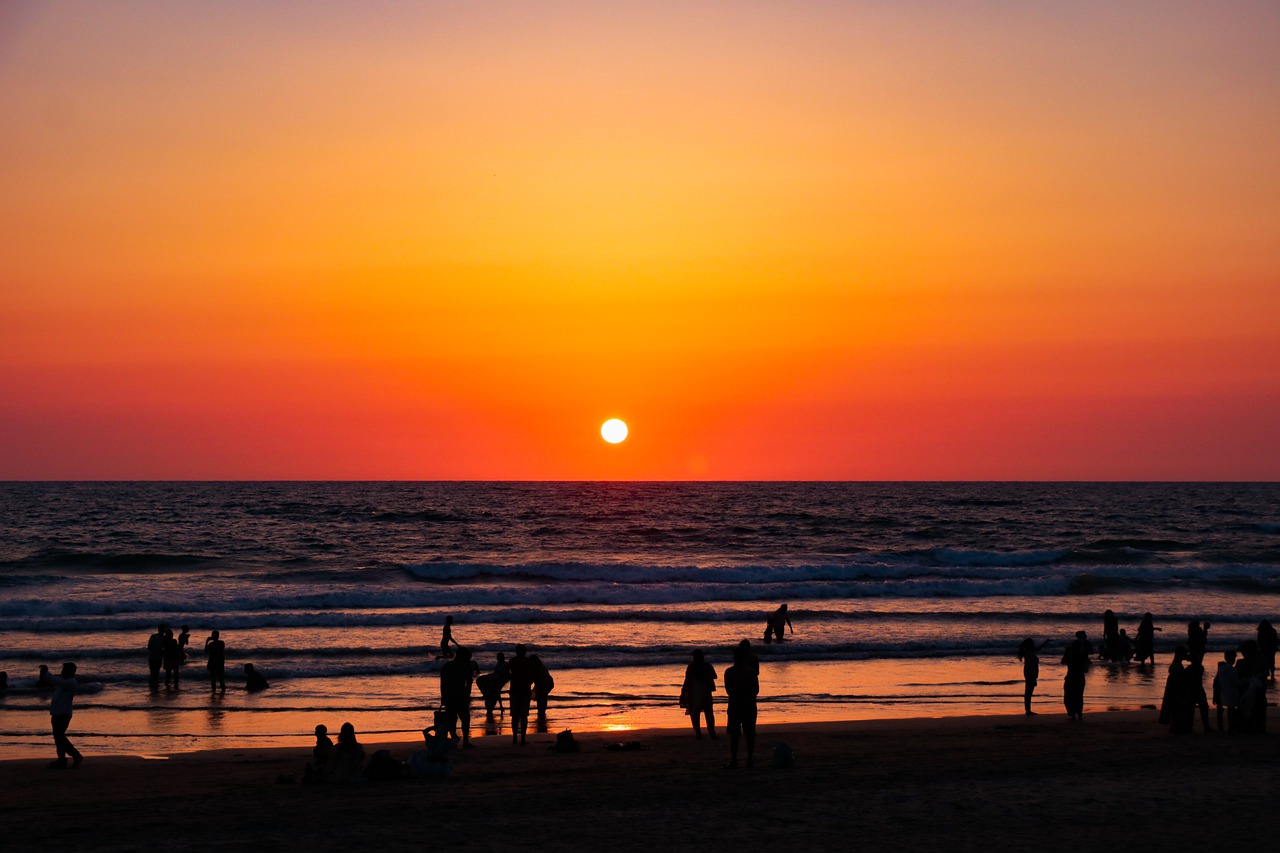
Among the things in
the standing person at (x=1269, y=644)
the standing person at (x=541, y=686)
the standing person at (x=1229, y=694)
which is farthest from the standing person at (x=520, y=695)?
Answer: the standing person at (x=1269, y=644)

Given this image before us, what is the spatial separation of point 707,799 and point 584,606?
89.1 feet

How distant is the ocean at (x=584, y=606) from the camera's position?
21750 millimetres

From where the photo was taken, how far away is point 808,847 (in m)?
10.9

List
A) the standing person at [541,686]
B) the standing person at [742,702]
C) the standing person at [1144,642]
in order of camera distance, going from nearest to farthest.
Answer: the standing person at [742,702]
the standing person at [541,686]
the standing person at [1144,642]

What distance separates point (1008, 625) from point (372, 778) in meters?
24.4

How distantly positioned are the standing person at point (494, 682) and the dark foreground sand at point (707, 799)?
2.42 m

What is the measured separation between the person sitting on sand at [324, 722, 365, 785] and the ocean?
3.89m

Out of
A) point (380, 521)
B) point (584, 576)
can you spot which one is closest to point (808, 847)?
point (584, 576)

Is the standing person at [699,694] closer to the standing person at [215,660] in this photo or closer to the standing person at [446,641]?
the standing person at [446,641]

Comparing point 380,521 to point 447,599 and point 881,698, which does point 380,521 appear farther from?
point 881,698

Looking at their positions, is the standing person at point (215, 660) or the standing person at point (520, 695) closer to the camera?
the standing person at point (520, 695)

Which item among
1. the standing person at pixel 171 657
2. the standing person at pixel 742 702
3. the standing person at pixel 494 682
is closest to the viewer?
the standing person at pixel 742 702

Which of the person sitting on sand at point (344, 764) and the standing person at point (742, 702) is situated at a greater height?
the standing person at point (742, 702)

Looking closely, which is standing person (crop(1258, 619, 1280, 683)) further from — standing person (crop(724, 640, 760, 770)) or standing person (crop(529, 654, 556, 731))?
standing person (crop(529, 654, 556, 731))
